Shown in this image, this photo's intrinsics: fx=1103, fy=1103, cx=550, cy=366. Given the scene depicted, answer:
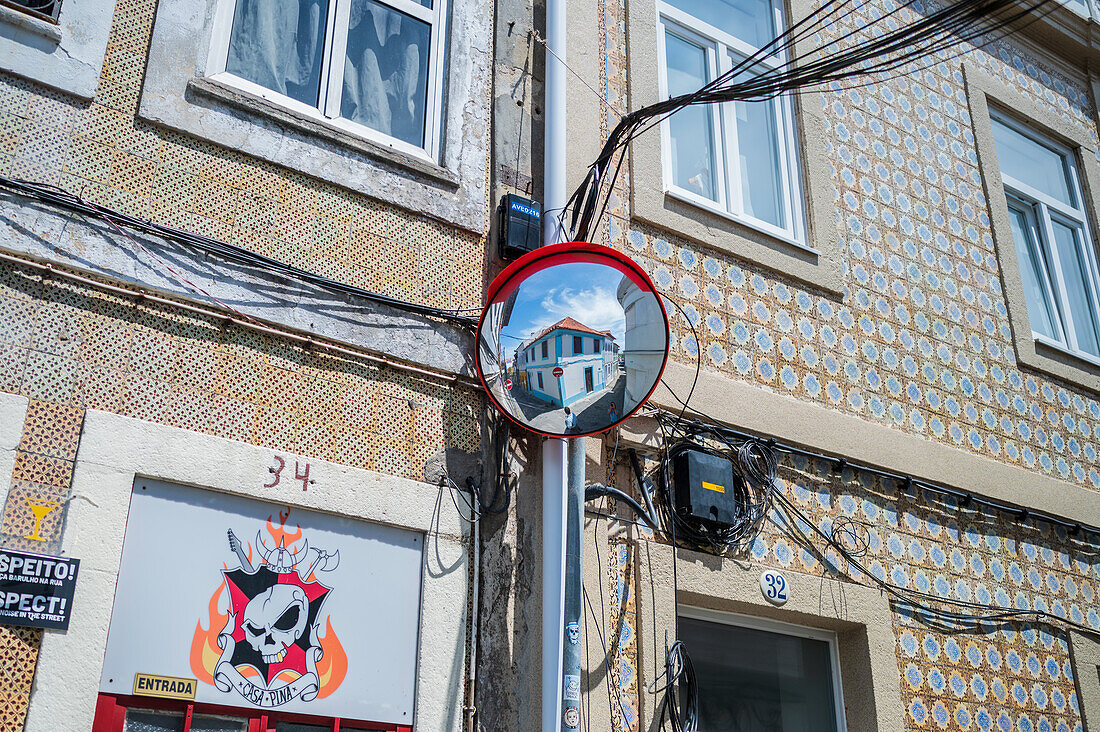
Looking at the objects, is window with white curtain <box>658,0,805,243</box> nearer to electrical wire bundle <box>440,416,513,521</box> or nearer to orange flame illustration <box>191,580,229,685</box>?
electrical wire bundle <box>440,416,513,521</box>

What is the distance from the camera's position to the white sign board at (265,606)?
425 cm

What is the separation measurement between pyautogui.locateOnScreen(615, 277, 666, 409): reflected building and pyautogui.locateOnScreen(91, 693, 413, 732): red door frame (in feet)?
6.15

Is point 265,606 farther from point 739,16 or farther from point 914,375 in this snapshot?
point 739,16

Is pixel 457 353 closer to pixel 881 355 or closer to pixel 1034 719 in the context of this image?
pixel 881 355

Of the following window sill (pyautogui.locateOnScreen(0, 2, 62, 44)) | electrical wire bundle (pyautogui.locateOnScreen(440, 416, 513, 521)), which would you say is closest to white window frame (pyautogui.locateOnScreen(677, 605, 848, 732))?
electrical wire bundle (pyautogui.locateOnScreen(440, 416, 513, 521))

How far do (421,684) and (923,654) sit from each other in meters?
3.15

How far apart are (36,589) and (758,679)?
3.69m

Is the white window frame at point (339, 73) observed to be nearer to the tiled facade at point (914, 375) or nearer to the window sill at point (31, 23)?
the window sill at point (31, 23)

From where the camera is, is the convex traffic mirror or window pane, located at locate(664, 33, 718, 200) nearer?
the convex traffic mirror

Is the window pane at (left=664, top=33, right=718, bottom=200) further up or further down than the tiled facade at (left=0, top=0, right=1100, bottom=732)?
further up

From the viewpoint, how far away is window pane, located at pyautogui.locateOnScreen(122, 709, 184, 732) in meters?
4.11

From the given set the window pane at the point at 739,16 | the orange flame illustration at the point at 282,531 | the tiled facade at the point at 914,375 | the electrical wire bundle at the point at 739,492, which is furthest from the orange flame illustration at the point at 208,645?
the window pane at the point at 739,16

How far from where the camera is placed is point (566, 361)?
5.17m

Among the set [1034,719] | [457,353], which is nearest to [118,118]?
[457,353]
